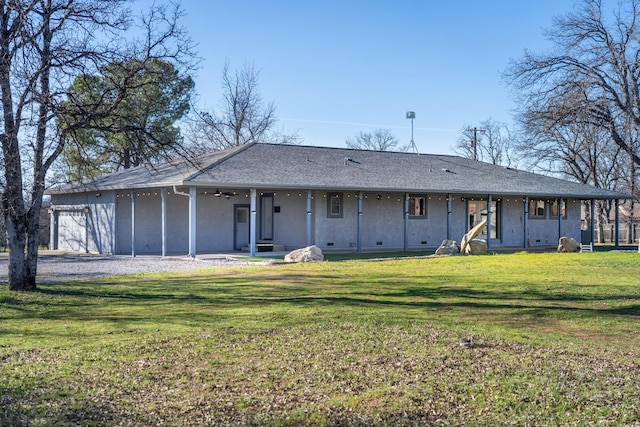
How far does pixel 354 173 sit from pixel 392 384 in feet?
65.1

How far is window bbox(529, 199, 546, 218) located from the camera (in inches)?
1160

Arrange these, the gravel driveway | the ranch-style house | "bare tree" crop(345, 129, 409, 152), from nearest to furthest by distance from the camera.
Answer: the gravel driveway, the ranch-style house, "bare tree" crop(345, 129, 409, 152)

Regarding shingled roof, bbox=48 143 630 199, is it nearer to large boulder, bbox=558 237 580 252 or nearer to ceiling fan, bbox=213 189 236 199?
ceiling fan, bbox=213 189 236 199

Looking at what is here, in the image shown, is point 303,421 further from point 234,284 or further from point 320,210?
point 320,210

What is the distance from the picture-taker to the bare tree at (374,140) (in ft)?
217

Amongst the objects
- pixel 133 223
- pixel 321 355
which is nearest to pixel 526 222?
pixel 133 223

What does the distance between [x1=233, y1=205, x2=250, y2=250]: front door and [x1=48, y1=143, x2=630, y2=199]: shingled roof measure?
7.54 feet

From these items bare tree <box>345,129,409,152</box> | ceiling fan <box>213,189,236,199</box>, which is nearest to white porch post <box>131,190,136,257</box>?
ceiling fan <box>213,189,236,199</box>

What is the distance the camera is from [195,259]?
2052 cm

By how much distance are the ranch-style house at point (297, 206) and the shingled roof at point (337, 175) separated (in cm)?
6

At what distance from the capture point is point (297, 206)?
25.0 m

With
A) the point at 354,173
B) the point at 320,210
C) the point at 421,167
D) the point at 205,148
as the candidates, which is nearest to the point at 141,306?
the point at 320,210

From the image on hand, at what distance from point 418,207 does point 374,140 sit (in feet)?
134

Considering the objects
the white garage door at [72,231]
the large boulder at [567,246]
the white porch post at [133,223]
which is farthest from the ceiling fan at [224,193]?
the large boulder at [567,246]
